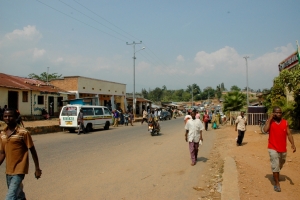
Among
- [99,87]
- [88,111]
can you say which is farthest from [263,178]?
[99,87]

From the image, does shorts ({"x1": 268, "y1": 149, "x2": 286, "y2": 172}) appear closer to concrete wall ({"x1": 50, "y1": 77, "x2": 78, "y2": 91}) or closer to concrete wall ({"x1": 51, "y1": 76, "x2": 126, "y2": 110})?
concrete wall ({"x1": 51, "y1": 76, "x2": 126, "y2": 110})

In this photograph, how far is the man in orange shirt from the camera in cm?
369

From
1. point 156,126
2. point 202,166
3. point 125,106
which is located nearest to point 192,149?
point 202,166

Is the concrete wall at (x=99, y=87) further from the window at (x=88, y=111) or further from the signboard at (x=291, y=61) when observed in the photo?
the signboard at (x=291, y=61)

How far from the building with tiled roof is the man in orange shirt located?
19707 mm

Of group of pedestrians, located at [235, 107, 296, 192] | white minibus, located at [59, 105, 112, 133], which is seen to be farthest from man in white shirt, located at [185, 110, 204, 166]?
white minibus, located at [59, 105, 112, 133]

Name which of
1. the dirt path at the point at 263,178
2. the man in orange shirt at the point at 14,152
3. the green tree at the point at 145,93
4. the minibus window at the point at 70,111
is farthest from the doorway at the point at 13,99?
A: the green tree at the point at 145,93

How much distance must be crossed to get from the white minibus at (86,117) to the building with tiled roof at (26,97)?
6.31m

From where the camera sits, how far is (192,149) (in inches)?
327

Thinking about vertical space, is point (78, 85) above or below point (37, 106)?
above

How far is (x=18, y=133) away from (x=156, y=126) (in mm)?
13761

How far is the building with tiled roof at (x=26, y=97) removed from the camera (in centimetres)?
2203

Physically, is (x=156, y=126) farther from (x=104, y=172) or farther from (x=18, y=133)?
(x=18, y=133)

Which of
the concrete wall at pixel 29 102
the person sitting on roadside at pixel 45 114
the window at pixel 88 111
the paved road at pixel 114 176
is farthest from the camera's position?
the person sitting on roadside at pixel 45 114
